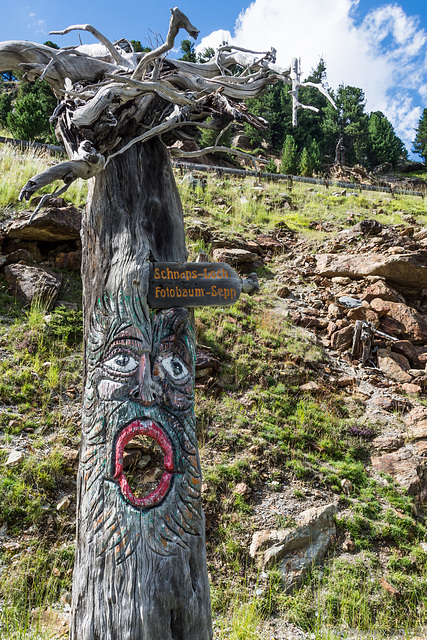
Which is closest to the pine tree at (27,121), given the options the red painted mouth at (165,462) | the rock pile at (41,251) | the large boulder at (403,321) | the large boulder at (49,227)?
the rock pile at (41,251)

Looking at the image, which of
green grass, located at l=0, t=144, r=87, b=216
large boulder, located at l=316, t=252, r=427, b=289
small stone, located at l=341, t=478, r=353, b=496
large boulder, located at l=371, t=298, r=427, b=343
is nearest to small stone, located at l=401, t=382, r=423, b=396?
large boulder, located at l=371, t=298, r=427, b=343

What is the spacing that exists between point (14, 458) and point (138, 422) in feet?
6.77

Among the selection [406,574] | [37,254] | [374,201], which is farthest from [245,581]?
[374,201]

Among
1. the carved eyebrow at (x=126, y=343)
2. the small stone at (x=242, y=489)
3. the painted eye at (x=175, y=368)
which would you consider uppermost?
the carved eyebrow at (x=126, y=343)

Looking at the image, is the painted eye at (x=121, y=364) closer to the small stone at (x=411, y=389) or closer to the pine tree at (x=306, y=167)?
the small stone at (x=411, y=389)

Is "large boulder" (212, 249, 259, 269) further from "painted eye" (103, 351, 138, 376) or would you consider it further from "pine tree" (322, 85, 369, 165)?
"pine tree" (322, 85, 369, 165)

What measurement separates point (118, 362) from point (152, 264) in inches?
26.6

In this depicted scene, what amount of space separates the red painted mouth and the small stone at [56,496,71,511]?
1.80 metres

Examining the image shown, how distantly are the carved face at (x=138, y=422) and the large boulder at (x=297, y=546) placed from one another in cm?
201

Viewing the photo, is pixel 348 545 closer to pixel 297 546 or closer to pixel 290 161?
pixel 297 546

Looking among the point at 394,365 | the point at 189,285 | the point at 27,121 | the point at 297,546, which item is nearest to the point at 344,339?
the point at 394,365

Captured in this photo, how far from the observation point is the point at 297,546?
409cm

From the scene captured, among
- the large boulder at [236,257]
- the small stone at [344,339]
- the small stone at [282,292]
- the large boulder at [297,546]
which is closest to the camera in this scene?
the large boulder at [297,546]

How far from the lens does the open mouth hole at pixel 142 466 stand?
4035 millimetres
